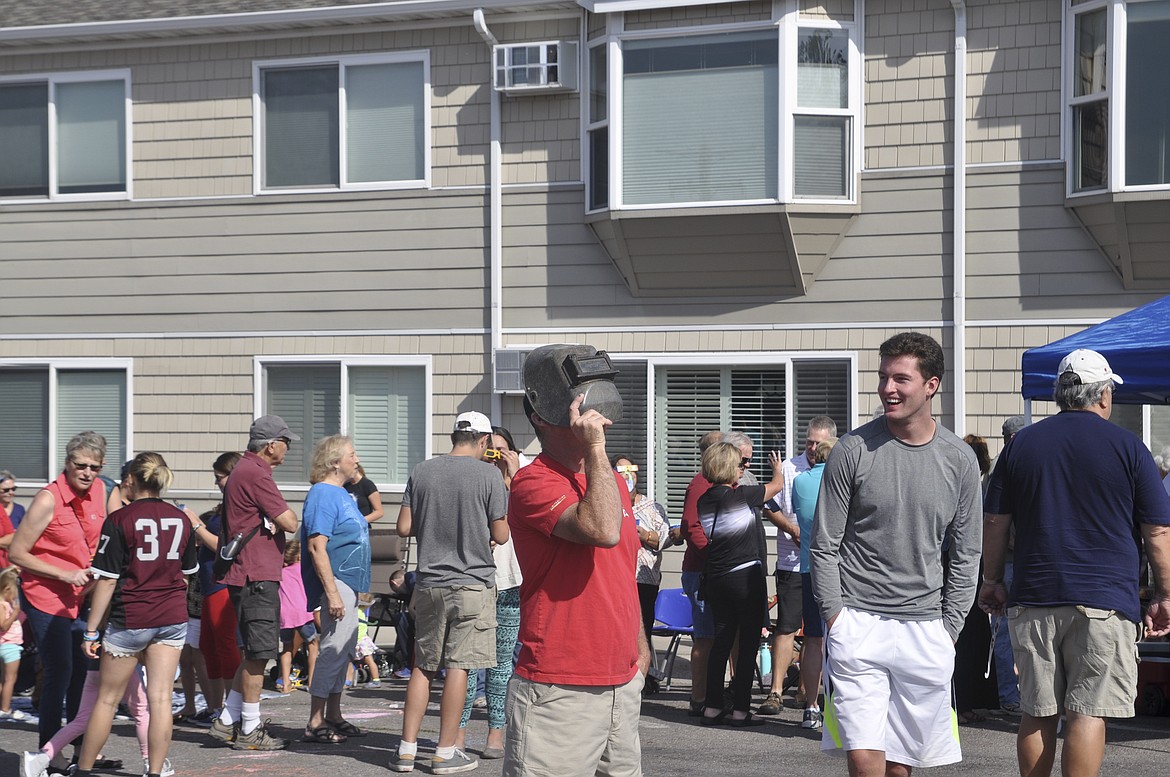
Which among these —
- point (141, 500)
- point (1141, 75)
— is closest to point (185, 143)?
point (141, 500)

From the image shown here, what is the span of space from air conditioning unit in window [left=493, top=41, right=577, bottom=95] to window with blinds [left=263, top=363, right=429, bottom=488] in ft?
10.0

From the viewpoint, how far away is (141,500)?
7492 millimetres

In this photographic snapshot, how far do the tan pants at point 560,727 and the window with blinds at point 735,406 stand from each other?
911 centimetres

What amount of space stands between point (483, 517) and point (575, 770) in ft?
11.6

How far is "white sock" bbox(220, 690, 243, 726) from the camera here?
8.68 metres

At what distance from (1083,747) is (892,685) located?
1.01 meters

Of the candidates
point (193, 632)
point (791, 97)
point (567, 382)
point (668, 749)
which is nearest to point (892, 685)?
point (567, 382)

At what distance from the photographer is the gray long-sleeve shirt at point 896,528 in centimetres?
543

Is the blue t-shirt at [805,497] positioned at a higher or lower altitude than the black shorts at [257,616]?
higher

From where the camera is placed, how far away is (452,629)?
796 cm

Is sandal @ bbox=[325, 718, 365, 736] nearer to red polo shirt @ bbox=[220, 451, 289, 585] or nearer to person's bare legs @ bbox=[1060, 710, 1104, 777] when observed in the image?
red polo shirt @ bbox=[220, 451, 289, 585]

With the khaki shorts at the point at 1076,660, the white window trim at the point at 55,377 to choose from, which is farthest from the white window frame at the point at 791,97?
the khaki shorts at the point at 1076,660

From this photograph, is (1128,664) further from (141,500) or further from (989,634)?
(141,500)

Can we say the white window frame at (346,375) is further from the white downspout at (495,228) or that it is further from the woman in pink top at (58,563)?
the woman in pink top at (58,563)
